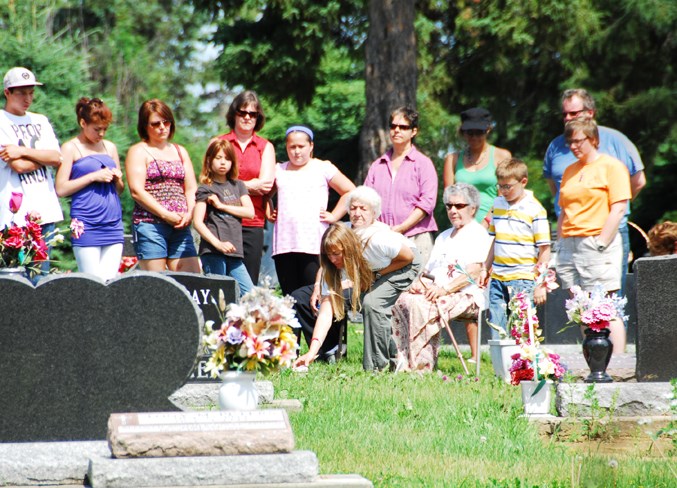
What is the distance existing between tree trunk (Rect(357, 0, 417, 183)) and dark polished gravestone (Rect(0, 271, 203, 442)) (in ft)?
27.5

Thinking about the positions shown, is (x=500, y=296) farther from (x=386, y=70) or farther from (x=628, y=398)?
(x=386, y=70)

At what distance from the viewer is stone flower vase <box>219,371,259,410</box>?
522 cm

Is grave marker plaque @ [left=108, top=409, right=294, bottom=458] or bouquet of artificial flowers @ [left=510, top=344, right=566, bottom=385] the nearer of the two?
grave marker plaque @ [left=108, top=409, right=294, bottom=458]

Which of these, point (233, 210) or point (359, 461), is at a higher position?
point (233, 210)

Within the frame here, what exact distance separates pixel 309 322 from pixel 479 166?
6.73ft

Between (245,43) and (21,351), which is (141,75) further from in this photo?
(21,351)

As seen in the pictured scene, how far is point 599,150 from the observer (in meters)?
9.28

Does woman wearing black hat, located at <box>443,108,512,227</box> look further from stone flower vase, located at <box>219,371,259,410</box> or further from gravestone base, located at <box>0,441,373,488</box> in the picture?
gravestone base, located at <box>0,441,373,488</box>

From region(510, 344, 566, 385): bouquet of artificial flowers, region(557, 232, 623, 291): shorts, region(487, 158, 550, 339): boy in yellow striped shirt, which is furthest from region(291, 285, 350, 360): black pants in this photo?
region(510, 344, 566, 385): bouquet of artificial flowers

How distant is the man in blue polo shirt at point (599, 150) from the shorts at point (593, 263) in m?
0.44

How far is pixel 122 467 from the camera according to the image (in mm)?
4691

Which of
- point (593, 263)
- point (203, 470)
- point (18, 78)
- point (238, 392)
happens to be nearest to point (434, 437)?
point (238, 392)

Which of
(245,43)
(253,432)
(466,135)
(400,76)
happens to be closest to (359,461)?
(253,432)

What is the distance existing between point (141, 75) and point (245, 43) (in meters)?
13.8
